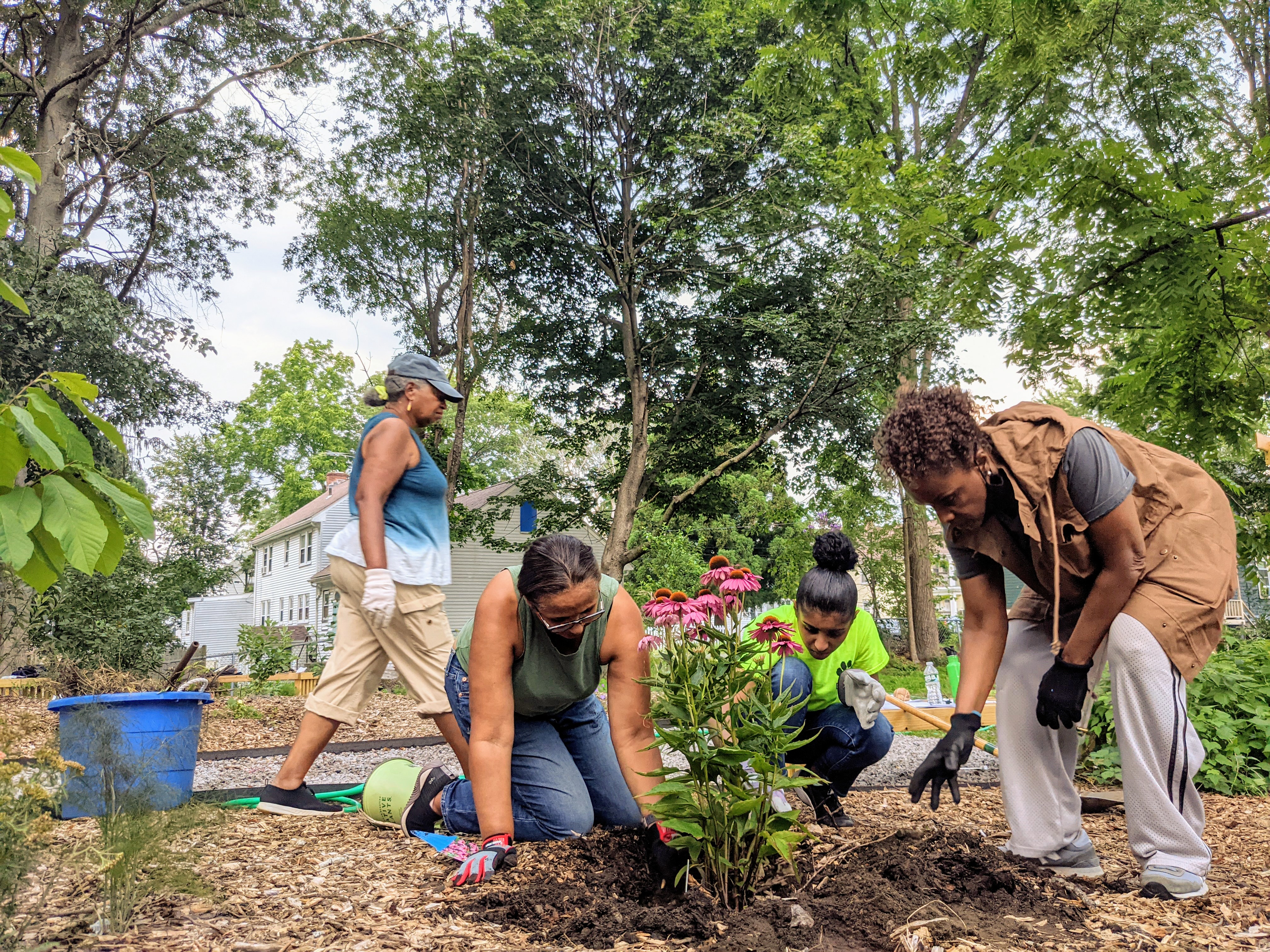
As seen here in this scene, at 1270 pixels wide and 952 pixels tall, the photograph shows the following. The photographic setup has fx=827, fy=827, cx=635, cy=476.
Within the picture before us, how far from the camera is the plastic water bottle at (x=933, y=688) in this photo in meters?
6.16

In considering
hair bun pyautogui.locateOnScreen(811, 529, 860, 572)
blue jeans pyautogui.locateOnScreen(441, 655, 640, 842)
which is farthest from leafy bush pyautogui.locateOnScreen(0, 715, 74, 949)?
hair bun pyautogui.locateOnScreen(811, 529, 860, 572)

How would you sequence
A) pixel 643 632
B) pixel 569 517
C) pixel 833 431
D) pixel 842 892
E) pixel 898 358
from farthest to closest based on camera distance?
pixel 569 517, pixel 833 431, pixel 898 358, pixel 643 632, pixel 842 892

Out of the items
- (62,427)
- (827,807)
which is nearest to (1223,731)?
(827,807)

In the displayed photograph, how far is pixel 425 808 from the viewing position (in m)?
2.84

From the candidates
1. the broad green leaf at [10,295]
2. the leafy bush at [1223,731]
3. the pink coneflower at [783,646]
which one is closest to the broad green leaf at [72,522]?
the broad green leaf at [10,295]

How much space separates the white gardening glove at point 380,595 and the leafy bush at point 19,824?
124 centimetres

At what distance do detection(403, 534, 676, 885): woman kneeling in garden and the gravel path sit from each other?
1.72m

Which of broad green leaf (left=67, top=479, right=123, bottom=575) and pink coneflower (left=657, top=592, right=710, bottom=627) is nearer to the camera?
broad green leaf (left=67, top=479, right=123, bottom=575)

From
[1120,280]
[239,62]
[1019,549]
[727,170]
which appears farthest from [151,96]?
[1019,549]

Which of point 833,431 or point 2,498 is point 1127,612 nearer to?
point 2,498

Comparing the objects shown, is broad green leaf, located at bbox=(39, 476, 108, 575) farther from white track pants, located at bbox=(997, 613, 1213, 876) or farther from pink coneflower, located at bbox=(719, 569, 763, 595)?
white track pants, located at bbox=(997, 613, 1213, 876)

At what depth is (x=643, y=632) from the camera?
2473mm

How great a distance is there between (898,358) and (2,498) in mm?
12411

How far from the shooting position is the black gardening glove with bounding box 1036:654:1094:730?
2188 millimetres
